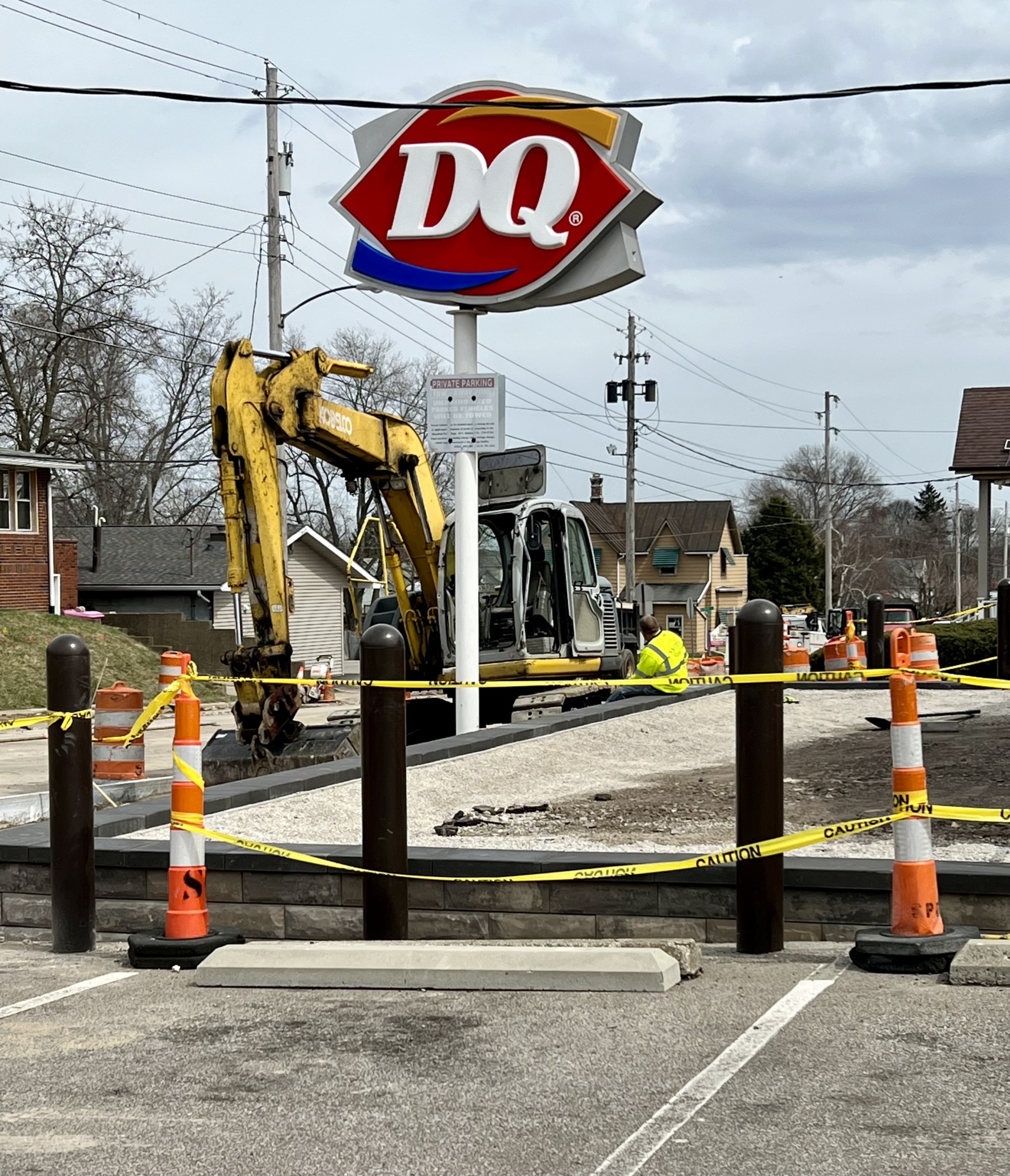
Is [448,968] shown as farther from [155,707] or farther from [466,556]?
[466,556]

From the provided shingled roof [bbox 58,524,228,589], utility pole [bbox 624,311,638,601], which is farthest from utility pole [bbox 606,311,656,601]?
shingled roof [bbox 58,524,228,589]

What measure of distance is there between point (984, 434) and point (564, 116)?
23.6m

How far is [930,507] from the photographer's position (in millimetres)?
130625

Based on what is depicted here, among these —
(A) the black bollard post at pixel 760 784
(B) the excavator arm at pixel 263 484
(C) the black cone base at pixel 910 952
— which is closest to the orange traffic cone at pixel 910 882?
(C) the black cone base at pixel 910 952

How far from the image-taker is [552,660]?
57.2 ft

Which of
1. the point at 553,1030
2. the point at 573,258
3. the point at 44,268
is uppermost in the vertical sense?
the point at 44,268

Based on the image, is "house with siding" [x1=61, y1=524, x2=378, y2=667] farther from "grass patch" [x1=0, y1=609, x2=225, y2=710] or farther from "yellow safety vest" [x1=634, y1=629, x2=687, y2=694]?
"yellow safety vest" [x1=634, y1=629, x2=687, y2=694]

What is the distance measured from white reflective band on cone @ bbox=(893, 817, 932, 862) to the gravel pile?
173 centimetres

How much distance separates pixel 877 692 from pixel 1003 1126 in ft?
56.8

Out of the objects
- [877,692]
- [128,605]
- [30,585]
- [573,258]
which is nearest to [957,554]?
[128,605]

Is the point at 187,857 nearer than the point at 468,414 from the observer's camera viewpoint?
Yes

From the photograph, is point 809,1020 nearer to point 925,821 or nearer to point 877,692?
point 925,821

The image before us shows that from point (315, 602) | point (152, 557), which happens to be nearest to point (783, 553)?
point (315, 602)

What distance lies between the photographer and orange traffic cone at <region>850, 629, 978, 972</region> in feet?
18.8
